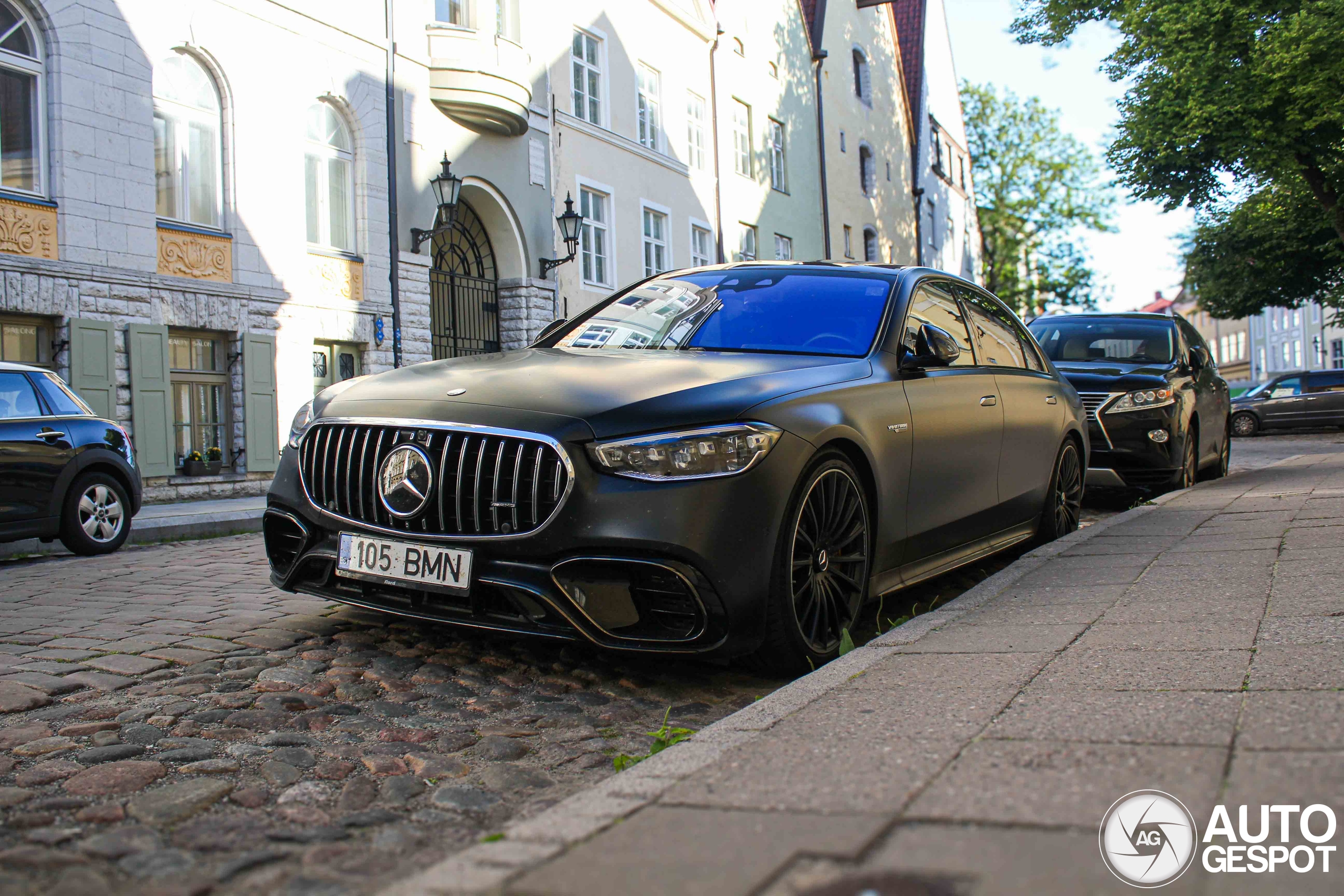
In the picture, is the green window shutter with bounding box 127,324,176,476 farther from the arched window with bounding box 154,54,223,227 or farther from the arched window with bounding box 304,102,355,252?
the arched window with bounding box 304,102,355,252

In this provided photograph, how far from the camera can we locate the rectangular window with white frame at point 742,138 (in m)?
29.4

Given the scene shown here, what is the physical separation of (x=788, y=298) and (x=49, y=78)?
11.4m

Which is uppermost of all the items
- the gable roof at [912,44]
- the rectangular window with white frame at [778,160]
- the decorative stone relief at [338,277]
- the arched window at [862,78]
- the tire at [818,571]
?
the gable roof at [912,44]

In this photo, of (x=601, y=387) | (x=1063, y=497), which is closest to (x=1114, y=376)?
(x=1063, y=497)

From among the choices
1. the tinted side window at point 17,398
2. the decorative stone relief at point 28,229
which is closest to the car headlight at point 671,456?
the tinted side window at point 17,398

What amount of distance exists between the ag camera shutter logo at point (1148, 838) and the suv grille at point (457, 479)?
2034 millimetres

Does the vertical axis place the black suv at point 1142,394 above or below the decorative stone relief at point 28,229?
below

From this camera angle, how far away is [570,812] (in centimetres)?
230

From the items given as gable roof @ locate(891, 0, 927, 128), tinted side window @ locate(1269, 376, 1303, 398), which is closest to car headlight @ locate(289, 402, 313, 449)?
tinted side window @ locate(1269, 376, 1303, 398)

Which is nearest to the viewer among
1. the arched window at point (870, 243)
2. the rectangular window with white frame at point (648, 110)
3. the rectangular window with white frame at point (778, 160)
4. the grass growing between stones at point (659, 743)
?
the grass growing between stones at point (659, 743)

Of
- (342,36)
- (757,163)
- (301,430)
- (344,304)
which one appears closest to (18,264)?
(344,304)

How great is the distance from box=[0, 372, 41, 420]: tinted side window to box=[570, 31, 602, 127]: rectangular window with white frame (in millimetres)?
14767

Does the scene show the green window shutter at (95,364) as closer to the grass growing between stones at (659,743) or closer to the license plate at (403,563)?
the license plate at (403,563)

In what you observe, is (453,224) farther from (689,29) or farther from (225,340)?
(689,29)
